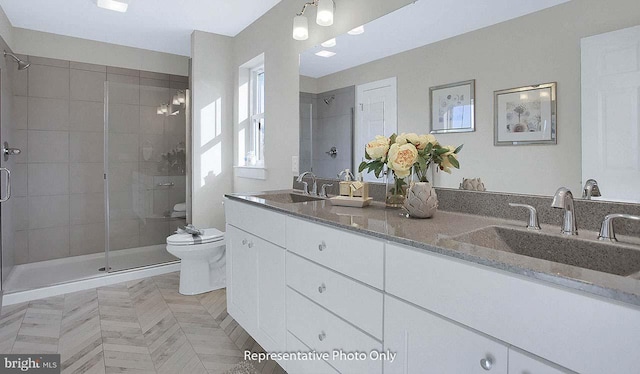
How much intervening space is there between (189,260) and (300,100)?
1.61 m

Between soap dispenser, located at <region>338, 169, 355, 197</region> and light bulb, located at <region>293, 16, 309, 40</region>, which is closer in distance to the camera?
soap dispenser, located at <region>338, 169, 355, 197</region>

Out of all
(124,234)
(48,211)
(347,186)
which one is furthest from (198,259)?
(48,211)

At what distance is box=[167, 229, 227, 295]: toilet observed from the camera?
2.84 metres

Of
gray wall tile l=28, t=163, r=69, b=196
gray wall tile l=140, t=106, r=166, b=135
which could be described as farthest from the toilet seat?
gray wall tile l=28, t=163, r=69, b=196

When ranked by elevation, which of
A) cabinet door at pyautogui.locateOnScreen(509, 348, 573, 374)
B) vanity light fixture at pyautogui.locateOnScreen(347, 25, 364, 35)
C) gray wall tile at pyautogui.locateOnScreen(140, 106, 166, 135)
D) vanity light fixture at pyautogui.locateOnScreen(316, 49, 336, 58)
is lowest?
cabinet door at pyautogui.locateOnScreen(509, 348, 573, 374)

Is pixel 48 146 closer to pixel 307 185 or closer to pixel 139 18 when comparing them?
pixel 139 18

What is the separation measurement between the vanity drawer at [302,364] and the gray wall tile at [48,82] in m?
3.51

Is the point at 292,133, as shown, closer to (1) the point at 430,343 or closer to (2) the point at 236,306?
(2) the point at 236,306

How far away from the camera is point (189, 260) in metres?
2.92

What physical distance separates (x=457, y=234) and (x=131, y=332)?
2.18 meters

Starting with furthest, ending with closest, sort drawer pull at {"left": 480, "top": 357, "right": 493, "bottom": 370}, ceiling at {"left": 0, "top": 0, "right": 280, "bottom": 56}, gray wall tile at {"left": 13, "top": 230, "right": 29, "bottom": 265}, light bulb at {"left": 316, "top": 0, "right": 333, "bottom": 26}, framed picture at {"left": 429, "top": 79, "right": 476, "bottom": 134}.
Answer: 1. gray wall tile at {"left": 13, "top": 230, "right": 29, "bottom": 265}
2. ceiling at {"left": 0, "top": 0, "right": 280, "bottom": 56}
3. light bulb at {"left": 316, "top": 0, "right": 333, "bottom": 26}
4. framed picture at {"left": 429, "top": 79, "right": 476, "bottom": 134}
5. drawer pull at {"left": 480, "top": 357, "right": 493, "bottom": 370}

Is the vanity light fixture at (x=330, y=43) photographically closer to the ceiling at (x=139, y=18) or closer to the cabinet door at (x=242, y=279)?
the ceiling at (x=139, y=18)

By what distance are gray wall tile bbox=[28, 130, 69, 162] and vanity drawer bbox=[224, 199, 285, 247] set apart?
2445mm

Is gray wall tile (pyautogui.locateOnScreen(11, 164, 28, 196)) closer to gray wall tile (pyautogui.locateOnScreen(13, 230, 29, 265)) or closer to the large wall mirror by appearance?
gray wall tile (pyautogui.locateOnScreen(13, 230, 29, 265))
